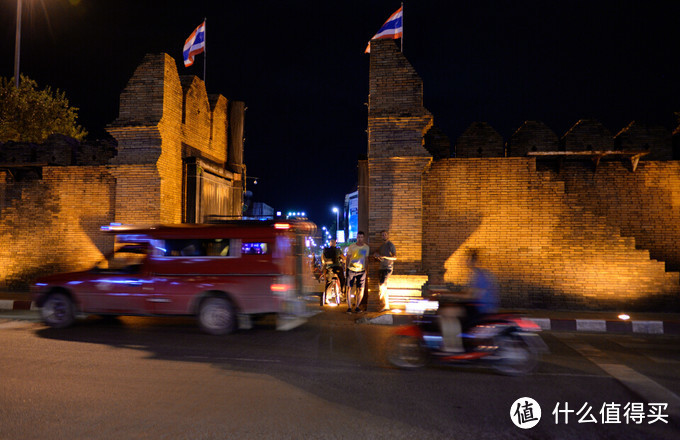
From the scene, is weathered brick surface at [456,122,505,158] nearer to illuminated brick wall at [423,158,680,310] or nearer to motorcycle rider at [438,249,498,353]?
illuminated brick wall at [423,158,680,310]

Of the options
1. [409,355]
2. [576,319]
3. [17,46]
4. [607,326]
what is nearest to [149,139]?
[409,355]

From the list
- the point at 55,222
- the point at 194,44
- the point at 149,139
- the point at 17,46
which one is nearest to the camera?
the point at 149,139

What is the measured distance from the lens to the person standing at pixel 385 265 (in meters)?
10.9

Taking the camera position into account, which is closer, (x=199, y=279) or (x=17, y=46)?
(x=199, y=279)

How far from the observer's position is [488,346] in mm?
6012

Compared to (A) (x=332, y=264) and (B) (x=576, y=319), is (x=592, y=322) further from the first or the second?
(A) (x=332, y=264)

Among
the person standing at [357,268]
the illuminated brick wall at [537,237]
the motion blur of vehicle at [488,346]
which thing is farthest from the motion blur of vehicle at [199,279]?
the illuminated brick wall at [537,237]

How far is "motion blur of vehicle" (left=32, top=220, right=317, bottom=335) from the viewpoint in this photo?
8.34 metres

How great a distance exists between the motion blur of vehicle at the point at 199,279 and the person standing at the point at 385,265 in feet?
7.39

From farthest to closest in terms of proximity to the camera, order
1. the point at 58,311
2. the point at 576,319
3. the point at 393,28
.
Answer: the point at 393,28 < the point at 576,319 < the point at 58,311

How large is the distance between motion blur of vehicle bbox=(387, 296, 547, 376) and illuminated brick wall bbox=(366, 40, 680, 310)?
487 centimetres

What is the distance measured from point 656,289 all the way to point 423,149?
6430 mm

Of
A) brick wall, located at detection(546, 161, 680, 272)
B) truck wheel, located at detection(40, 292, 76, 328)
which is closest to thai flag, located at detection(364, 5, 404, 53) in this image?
brick wall, located at detection(546, 161, 680, 272)

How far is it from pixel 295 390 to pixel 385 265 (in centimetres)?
603
